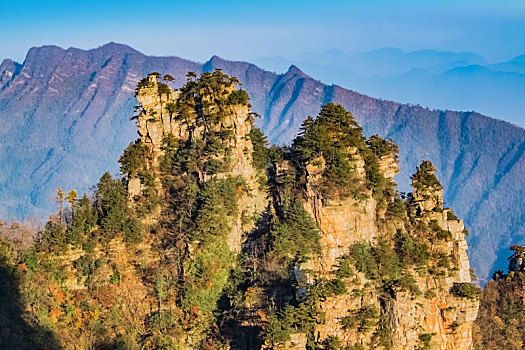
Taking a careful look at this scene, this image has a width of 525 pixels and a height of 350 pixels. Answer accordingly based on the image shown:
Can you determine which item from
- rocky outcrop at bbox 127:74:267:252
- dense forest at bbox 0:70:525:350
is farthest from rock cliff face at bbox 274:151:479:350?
rocky outcrop at bbox 127:74:267:252

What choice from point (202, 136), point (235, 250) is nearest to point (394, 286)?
point (235, 250)

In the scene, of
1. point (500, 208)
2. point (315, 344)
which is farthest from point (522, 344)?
point (500, 208)

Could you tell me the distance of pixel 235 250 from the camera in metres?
37.2

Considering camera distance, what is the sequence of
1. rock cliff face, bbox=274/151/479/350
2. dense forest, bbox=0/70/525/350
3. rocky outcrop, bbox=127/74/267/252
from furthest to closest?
rocky outcrop, bbox=127/74/267/252, dense forest, bbox=0/70/525/350, rock cliff face, bbox=274/151/479/350

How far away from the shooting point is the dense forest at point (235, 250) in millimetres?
32219

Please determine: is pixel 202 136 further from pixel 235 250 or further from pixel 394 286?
pixel 394 286

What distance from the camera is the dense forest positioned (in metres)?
32.2

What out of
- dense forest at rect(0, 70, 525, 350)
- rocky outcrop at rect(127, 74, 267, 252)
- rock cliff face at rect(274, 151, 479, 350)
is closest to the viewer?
rock cliff face at rect(274, 151, 479, 350)

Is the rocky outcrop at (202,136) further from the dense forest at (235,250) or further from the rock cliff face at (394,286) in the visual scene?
the rock cliff face at (394,286)

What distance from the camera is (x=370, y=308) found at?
31.5m

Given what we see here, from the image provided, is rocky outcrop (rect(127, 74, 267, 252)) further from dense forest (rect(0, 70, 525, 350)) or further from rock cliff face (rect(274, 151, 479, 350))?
rock cliff face (rect(274, 151, 479, 350))

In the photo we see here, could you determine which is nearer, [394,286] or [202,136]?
[394,286]

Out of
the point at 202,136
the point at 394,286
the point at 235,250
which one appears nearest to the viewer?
the point at 394,286

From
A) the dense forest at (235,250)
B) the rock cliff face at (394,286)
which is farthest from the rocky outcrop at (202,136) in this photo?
the rock cliff face at (394,286)
